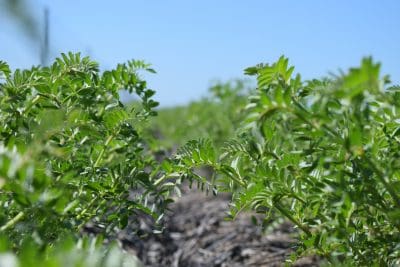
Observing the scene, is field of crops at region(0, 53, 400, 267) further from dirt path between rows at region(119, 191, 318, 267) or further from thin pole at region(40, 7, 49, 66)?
thin pole at region(40, 7, 49, 66)

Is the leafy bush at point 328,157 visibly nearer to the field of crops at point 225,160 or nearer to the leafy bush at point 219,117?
the field of crops at point 225,160

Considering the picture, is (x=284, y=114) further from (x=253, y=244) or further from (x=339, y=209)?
(x=253, y=244)

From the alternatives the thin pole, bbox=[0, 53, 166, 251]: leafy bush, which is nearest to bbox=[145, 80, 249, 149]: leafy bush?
the thin pole

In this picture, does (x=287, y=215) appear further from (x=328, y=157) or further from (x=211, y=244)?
(x=211, y=244)

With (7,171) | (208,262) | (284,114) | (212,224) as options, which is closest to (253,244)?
(208,262)

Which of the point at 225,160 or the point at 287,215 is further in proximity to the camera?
the point at 225,160

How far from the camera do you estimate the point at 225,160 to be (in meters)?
2.04

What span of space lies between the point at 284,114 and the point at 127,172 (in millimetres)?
650

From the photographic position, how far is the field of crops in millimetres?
1154

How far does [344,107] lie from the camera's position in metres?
1.23

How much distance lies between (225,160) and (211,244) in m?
1.55

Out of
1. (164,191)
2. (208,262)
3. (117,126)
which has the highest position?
(117,126)

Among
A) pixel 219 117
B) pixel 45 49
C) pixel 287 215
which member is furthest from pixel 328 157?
pixel 219 117

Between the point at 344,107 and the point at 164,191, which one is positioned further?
the point at 164,191
